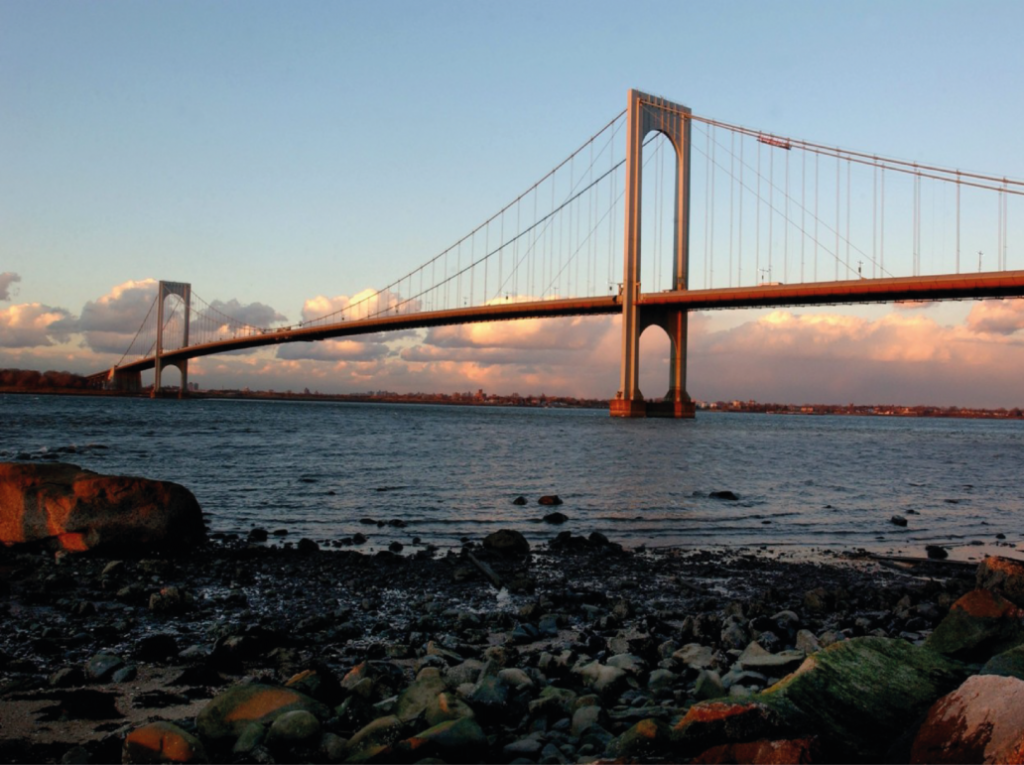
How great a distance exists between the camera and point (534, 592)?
6.23 metres

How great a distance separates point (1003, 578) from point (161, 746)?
5.76 metres

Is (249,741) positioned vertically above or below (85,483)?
below

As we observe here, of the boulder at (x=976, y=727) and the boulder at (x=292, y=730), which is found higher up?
the boulder at (x=976, y=727)

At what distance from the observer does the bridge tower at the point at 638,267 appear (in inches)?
1764

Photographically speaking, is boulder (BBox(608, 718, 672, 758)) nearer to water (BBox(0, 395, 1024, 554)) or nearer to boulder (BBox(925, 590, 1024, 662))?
boulder (BBox(925, 590, 1024, 662))

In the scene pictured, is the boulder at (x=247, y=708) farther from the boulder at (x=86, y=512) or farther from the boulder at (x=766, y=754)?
the boulder at (x=86, y=512)

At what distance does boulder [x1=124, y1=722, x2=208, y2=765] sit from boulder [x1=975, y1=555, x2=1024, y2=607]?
17.5 feet

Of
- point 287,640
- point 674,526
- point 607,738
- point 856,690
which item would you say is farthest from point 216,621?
point 674,526

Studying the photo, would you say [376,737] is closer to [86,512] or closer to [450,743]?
[450,743]

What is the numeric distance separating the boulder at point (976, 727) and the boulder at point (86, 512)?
6410 mm

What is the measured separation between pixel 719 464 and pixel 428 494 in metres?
9.85

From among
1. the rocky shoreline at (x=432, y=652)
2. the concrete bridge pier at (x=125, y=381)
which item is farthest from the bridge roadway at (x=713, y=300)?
the rocky shoreline at (x=432, y=652)

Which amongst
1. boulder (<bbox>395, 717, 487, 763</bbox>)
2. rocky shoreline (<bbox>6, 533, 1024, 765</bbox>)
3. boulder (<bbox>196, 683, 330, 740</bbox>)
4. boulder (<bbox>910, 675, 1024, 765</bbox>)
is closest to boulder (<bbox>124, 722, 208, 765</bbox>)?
rocky shoreline (<bbox>6, 533, 1024, 765</bbox>)

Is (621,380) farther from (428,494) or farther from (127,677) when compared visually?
(127,677)
